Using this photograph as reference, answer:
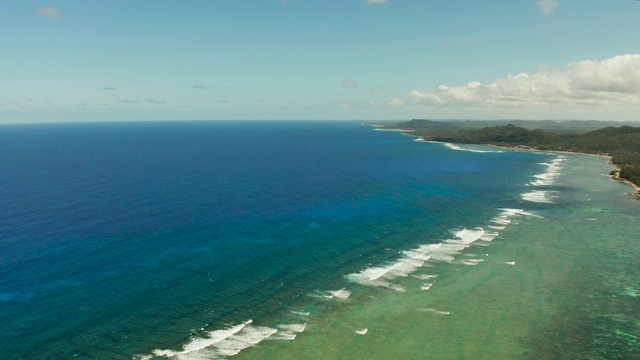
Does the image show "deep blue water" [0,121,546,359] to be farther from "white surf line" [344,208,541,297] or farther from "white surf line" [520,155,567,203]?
"white surf line" [520,155,567,203]

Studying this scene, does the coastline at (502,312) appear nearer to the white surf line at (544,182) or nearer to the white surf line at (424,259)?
the white surf line at (424,259)

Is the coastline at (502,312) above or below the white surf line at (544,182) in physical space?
below

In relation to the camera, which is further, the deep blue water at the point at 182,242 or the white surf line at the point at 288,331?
the deep blue water at the point at 182,242

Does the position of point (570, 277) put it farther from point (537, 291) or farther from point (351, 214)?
point (351, 214)

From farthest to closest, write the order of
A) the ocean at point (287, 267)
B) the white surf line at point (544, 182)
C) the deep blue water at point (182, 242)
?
the white surf line at point (544, 182)
the deep blue water at point (182, 242)
the ocean at point (287, 267)

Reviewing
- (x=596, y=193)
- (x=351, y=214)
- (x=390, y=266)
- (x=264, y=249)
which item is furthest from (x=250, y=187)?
(x=596, y=193)

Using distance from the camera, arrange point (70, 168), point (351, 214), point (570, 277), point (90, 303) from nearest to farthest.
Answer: point (90, 303) < point (570, 277) < point (351, 214) < point (70, 168)

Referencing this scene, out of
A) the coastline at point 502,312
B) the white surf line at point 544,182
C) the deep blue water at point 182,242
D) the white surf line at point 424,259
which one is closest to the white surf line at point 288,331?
the coastline at point 502,312
